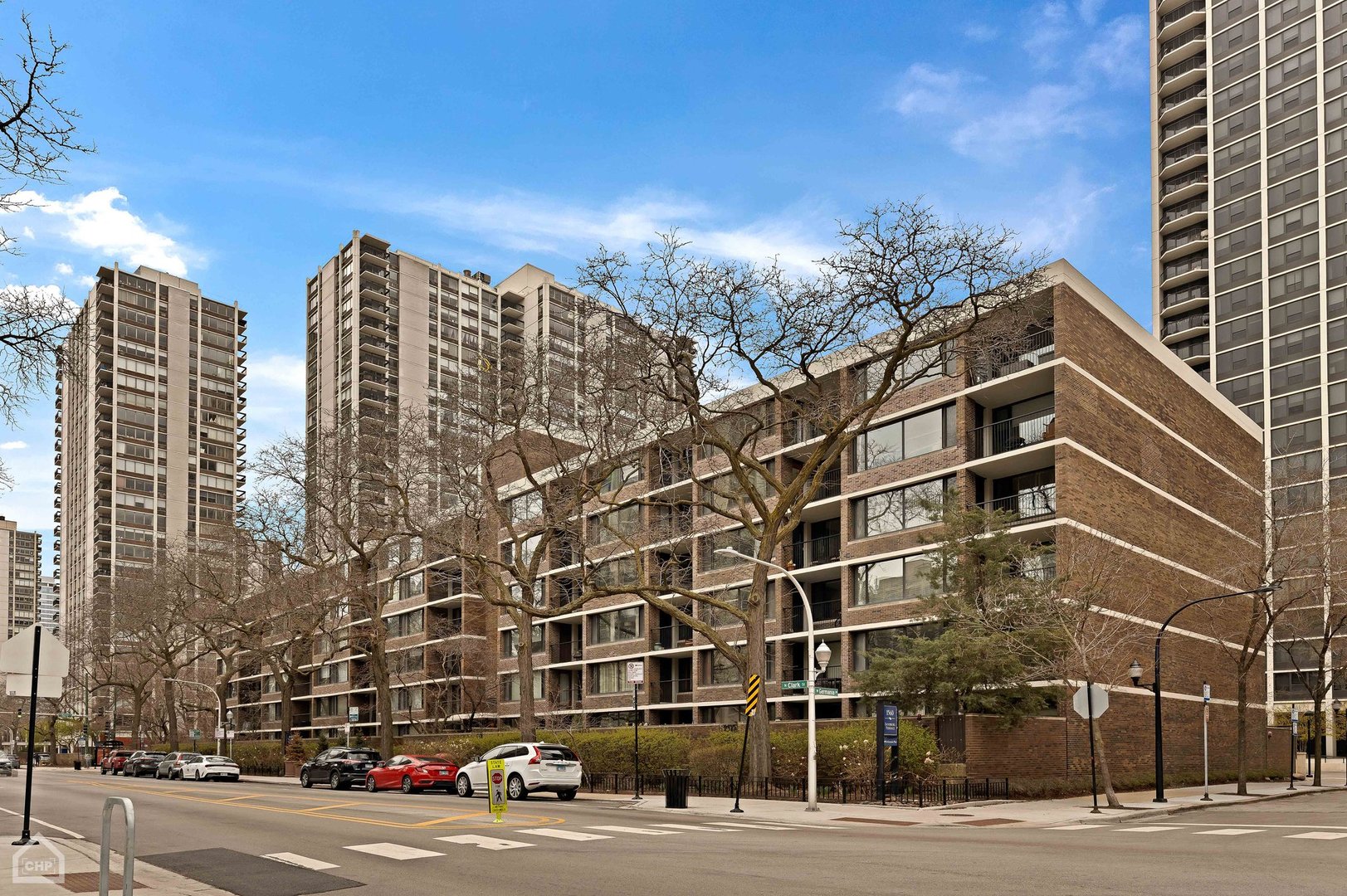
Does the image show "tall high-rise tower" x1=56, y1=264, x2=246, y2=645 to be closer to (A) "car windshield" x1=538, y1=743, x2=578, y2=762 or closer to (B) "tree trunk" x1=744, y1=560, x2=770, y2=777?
(A) "car windshield" x1=538, y1=743, x2=578, y2=762

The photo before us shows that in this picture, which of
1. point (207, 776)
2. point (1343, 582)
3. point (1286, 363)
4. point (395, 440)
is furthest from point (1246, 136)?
point (207, 776)

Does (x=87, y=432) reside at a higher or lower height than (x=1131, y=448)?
higher

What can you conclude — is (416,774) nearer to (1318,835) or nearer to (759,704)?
(759,704)

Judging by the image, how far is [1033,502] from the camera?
41.9 m

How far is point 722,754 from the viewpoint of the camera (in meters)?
36.0

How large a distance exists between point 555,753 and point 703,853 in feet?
57.6

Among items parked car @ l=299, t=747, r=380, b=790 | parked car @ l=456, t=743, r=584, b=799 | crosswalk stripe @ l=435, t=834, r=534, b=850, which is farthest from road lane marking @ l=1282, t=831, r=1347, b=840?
parked car @ l=299, t=747, r=380, b=790

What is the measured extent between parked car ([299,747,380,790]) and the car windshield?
13.0m

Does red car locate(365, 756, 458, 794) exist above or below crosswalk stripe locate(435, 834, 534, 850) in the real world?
below

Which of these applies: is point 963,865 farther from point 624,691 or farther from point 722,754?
point 624,691

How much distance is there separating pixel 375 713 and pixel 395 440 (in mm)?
45378

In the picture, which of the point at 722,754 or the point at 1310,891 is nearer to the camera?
the point at 1310,891

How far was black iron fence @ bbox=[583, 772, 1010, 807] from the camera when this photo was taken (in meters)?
30.9

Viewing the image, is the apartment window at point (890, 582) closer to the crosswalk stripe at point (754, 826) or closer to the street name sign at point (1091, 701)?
the street name sign at point (1091, 701)
